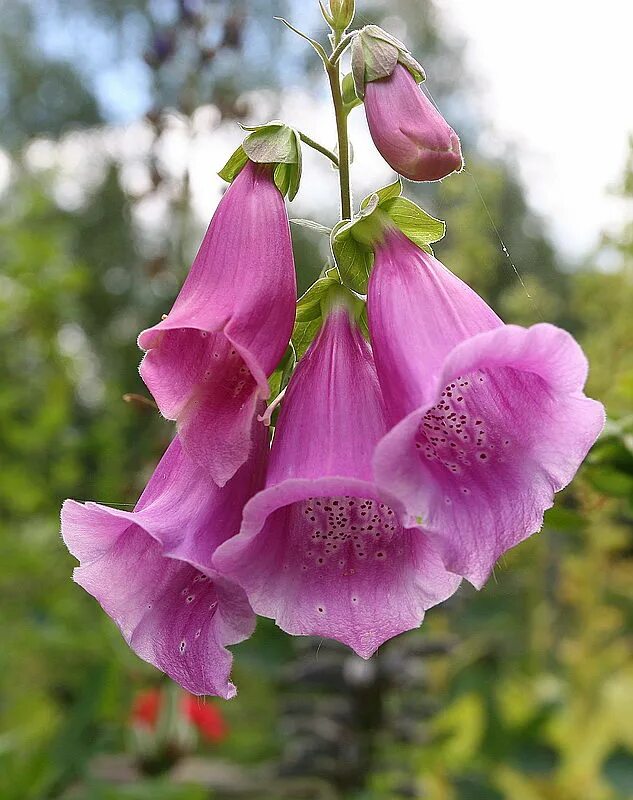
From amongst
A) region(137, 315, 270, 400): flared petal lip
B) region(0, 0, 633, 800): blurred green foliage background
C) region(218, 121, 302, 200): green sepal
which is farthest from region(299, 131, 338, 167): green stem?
region(0, 0, 633, 800): blurred green foliage background

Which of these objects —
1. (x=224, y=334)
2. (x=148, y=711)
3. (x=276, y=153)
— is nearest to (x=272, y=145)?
(x=276, y=153)

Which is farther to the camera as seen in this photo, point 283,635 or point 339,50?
point 283,635

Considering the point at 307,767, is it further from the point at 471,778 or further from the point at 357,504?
the point at 357,504

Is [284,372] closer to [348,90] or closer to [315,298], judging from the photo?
[315,298]

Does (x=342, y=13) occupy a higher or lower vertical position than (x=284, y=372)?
higher

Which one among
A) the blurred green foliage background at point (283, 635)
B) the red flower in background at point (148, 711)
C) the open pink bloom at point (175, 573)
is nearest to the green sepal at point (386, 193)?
the open pink bloom at point (175, 573)
